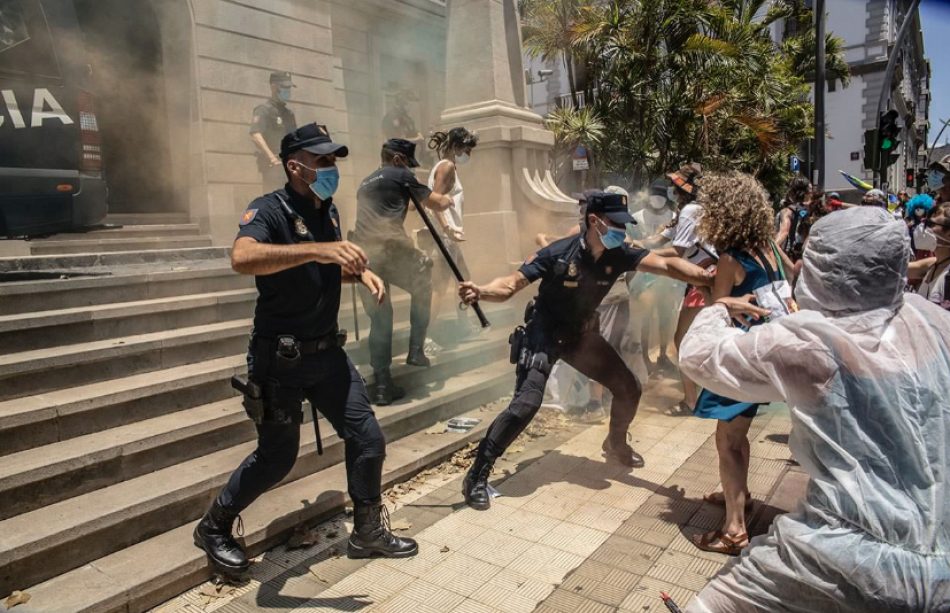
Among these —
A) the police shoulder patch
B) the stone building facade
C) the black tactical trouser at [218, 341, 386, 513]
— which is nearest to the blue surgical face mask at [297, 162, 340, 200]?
the police shoulder patch

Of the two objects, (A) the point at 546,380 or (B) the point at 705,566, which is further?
(A) the point at 546,380

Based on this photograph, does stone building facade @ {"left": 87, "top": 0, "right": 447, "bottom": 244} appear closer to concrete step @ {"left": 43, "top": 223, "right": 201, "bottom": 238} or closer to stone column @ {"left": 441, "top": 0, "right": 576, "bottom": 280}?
concrete step @ {"left": 43, "top": 223, "right": 201, "bottom": 238}

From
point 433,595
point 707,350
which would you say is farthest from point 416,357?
point 707,350

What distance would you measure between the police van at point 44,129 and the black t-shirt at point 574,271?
11.4 ft

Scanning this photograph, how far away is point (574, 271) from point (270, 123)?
4518mm

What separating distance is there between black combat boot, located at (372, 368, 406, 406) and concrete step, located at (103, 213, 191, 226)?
383 cm

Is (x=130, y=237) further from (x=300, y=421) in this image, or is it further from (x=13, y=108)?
(x=300, y=421)

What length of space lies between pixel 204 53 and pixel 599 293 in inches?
237

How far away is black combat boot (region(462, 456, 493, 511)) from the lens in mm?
3773

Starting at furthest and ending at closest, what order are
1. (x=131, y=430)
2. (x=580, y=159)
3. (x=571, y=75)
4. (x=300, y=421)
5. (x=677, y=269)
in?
(x=571, y=75), (x=580, y=159), (x=677, y=269), (x=131, y=430), (x=300, y=421)

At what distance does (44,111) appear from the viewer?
469cm

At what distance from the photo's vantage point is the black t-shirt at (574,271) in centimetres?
388

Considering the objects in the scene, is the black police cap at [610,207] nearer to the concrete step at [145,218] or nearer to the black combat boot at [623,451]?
the black combat boot at [623,451]

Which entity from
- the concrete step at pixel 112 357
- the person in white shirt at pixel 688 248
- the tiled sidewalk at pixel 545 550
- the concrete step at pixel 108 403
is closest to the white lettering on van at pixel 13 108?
the concrete step at pixel 112 357
